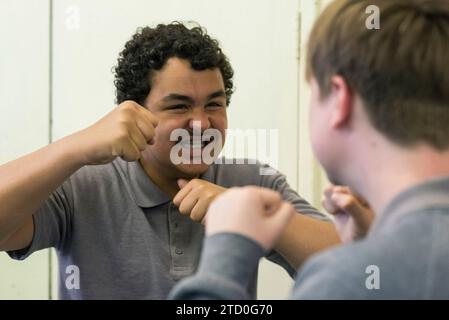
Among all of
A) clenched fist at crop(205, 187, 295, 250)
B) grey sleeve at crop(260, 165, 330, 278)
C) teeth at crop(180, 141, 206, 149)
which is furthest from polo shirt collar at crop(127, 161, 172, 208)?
clenched fist at crop(205, 187, 295, 250)

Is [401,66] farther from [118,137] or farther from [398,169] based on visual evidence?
[118,137]

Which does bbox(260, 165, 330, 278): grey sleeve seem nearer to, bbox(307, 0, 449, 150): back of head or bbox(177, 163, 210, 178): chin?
bbox(177, 163, 210, 178): chin

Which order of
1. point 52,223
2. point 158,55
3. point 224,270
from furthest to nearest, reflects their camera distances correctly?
point 158,55 < point 52,223 < point 224,270

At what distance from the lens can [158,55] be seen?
115cm

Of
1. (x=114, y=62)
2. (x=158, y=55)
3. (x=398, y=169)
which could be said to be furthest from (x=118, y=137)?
(x=114, y=62)

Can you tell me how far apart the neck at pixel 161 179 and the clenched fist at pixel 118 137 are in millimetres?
189

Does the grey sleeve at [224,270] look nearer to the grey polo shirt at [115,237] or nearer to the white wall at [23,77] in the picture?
the grey polo shirt at [115,237]

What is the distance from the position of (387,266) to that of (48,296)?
1537mm

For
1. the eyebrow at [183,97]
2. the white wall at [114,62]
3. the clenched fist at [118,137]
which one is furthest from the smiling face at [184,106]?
the white wall at [114,62]

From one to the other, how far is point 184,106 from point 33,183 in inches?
12.4

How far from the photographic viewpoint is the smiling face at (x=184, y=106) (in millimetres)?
1097

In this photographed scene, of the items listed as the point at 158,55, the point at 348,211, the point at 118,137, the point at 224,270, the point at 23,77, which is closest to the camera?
the point at 224,270

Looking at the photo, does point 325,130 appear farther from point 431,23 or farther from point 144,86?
point 144,86

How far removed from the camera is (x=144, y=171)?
3.81 ft
